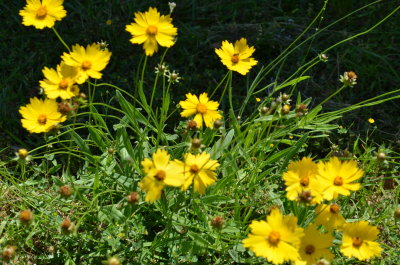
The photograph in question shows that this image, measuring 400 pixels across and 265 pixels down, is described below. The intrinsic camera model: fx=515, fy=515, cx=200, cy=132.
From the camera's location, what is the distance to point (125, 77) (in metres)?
3.06

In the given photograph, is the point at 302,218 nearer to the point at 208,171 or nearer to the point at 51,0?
the point at 208,171

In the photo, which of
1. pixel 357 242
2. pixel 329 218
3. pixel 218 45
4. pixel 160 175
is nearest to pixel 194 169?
pixel 160 175

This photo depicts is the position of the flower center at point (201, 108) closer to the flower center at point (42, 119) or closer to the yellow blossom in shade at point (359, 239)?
the flower center at point (42, 119)

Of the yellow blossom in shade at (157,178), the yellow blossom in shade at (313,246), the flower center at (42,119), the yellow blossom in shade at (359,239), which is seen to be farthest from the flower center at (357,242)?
the flower center at (42,119)

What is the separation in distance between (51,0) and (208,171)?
88 centimetres

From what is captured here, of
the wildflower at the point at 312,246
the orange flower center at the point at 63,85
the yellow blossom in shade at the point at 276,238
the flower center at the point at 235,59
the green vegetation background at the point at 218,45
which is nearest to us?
the yellow blossom in shade at the point at 276,238

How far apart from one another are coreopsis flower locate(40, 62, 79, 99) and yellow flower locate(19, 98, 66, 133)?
0.18ft

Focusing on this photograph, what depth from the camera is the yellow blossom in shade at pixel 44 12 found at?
192 centimetres

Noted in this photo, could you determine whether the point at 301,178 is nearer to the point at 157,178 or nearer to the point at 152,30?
the point at 157,178

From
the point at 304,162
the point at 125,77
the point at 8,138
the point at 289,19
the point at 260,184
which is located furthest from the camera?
the point at 289,19

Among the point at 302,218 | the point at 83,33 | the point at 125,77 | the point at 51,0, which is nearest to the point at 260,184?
the point at 302,218

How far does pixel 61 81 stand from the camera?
1.87m

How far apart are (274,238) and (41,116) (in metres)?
0.95

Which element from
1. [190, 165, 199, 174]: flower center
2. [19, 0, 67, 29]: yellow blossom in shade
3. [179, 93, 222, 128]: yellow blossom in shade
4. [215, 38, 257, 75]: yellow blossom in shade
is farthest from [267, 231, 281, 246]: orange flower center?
[19, 0, 67, 29]: yellow blossom in shade
